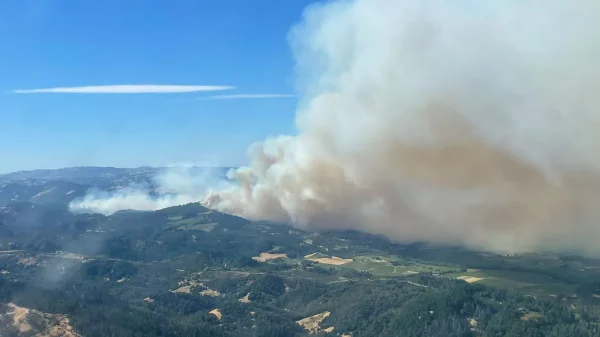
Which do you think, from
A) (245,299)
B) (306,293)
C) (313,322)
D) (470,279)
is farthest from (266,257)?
(470,279)

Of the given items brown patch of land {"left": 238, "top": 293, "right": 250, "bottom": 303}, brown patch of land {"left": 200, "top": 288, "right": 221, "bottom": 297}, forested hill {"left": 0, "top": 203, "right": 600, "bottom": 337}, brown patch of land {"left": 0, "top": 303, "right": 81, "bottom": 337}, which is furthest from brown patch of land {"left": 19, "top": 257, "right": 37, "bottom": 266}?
brown patch of land {"left": 0, "top": 303, "right": 81, "bottom": 337}

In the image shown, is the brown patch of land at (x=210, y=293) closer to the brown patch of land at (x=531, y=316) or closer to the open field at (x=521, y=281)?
the open field at (x=521, y=281)

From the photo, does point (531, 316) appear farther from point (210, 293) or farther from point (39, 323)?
point (39, 323)

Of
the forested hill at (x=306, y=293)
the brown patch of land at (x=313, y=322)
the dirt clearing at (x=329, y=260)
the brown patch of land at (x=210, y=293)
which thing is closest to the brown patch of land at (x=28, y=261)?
the forested hill at (x=306, y=293)

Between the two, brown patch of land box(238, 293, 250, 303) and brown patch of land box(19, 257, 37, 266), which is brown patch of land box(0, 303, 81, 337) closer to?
brown patch of land box(238, 293, 250, 303)

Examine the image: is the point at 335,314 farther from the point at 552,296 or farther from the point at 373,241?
the point at 373,241

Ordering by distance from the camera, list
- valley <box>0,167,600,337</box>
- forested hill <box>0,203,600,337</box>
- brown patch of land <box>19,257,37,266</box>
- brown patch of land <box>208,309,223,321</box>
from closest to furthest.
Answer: forested hill <box>0,203,600,337</box>, valley <box>0,167,600,337</box>, brown patch of land <box>208,309,223,321</box>, brown patch of land <box>19,257,37,266</box>

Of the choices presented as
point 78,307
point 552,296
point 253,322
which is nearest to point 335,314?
point 253,322
